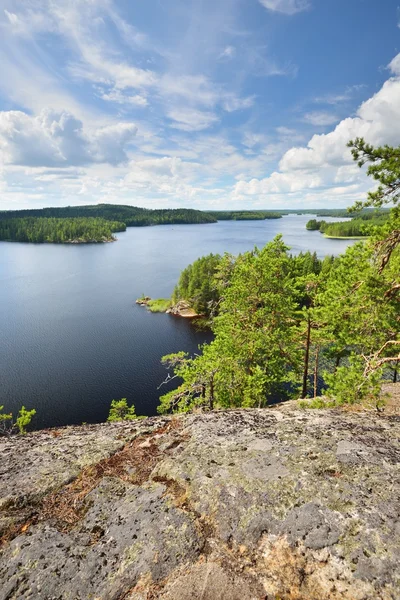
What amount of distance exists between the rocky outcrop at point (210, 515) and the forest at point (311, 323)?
2.36 meters

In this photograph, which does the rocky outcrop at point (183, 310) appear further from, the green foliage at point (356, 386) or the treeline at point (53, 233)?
the treeline at point (53, 233)

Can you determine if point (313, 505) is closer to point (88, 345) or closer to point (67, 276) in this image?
point (88, 345)

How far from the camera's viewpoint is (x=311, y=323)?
1842cm

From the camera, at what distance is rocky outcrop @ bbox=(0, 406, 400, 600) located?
4027 millimetres

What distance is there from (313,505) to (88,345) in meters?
46.7

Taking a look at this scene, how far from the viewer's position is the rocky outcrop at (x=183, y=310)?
66.2m

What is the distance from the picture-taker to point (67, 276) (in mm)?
92188

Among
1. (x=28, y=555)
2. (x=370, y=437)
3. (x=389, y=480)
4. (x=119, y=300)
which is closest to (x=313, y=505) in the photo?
(x=389, y=480)

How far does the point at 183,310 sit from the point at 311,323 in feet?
163

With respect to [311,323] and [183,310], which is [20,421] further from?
[183,310]

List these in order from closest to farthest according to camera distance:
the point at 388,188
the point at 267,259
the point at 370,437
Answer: the point at 370,437, the point at 388,188, the point at 267,259

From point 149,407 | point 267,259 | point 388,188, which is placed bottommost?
point 149,407

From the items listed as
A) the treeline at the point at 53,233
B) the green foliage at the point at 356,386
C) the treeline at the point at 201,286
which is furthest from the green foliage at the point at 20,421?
the treeline at the point at 53,233

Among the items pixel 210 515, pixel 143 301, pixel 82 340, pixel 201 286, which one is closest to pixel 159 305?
pixel 143 301
